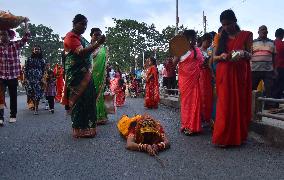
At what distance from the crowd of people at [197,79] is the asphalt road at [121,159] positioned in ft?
0.87

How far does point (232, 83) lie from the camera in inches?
240

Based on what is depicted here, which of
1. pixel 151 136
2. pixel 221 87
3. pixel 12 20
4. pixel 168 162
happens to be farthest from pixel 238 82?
pixel 12 20

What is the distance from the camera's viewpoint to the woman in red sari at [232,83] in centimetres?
596

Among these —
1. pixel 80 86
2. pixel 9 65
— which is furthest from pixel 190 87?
pixel 9 65

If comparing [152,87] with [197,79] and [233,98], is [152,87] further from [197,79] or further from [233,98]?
[233,98]

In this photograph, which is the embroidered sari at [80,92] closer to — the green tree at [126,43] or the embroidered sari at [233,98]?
the embroidered sari at [233,98]

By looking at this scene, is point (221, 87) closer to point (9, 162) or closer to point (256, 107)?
point (256, 107)

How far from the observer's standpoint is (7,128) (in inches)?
320

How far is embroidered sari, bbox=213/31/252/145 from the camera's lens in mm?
5969

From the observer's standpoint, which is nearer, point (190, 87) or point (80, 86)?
point (80, 86)

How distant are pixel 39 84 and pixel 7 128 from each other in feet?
13.4

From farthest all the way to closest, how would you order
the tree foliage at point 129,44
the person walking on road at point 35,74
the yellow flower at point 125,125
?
the tree foliage at point 129,44 < the person walking on road at point 35,74 < the yellow flower at point 125,125

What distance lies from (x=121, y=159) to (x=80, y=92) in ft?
7.17

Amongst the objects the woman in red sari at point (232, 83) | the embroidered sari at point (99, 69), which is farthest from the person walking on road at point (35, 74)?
the woman in red sari at point (232, 83)
